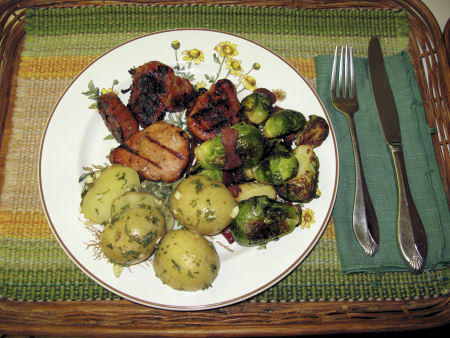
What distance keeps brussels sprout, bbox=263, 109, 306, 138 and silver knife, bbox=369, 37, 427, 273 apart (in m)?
0.72

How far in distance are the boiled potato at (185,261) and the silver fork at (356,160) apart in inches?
40.9

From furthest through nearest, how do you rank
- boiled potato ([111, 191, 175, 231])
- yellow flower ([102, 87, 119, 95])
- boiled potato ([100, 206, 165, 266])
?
1. yellow flower ([102, 87, 119, 95])
2. boiled potato ([111, 191, 175, 231])
3. boiled potato ([100, 206, 165, 266])

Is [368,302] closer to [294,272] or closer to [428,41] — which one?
[294,272]

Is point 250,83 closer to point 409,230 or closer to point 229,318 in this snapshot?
point 409,230

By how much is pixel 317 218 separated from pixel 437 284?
988 mm

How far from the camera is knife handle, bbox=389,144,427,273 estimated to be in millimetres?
2104

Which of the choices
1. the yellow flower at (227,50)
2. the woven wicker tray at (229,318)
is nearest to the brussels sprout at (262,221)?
the woven wicker tray at (229,318)

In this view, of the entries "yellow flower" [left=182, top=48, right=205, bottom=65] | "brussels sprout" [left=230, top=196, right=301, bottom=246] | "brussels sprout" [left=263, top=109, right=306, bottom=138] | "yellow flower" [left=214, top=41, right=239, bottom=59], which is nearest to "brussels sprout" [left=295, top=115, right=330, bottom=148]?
"brussels sprout" [left=263, top=109, right=306, bottom=138]

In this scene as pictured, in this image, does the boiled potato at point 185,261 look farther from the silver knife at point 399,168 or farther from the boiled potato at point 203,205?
the silver knife at point 399,168

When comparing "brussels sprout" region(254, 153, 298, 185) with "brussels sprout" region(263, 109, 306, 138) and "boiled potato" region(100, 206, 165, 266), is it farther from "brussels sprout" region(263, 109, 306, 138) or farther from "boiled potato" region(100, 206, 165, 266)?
"boiled potato" region(100, 206, 165, 266)

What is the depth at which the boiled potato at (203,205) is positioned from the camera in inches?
72.7

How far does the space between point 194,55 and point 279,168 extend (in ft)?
3.79

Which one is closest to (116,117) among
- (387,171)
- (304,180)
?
(304,180)

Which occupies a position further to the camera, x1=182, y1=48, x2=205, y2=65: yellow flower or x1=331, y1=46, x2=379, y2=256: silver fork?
x1=182, y1=48, x2=205, y2=65: yellow flower
